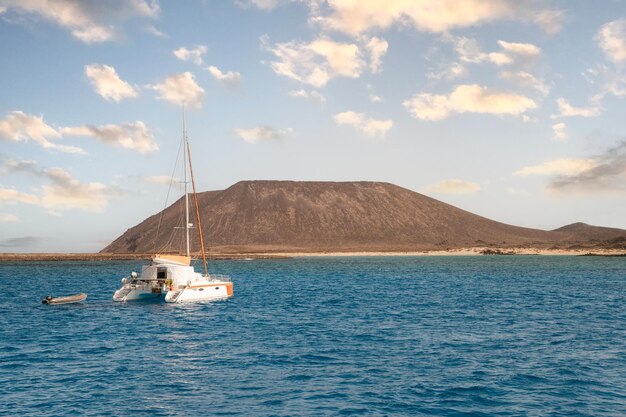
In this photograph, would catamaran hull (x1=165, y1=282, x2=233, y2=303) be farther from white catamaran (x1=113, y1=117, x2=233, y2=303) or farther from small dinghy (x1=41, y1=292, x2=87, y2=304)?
small dinghy (x1=41, y1=292, x2=87, y2=304)

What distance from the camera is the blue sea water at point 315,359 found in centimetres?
Answer: 1892

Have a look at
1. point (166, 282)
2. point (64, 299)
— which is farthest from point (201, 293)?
point (64, 299)

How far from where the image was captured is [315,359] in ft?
84.3

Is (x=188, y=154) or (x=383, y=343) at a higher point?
(x=188, y=154)

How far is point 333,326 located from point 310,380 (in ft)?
45.9

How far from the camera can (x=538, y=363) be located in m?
24.7

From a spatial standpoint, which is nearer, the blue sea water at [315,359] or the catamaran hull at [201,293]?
the blue sea water at [315,359]

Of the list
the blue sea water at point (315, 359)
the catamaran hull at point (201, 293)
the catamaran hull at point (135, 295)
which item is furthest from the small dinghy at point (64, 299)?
the catamaran hull at point (201, 293)

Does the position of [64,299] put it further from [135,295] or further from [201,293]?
[201,293]

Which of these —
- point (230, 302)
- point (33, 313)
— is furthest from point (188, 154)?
point (33, 313)

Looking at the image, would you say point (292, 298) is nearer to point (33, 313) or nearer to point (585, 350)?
point (33, 313)

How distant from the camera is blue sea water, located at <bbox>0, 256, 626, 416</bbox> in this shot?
18922mm

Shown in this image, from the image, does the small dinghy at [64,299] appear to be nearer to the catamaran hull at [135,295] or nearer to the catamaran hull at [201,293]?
the catamaran hull at [135,295]

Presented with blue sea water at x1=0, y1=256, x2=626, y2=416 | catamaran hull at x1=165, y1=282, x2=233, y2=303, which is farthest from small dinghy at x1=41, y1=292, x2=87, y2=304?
catamaran hull at x1=165, y1=282, x2=233, y2=303
